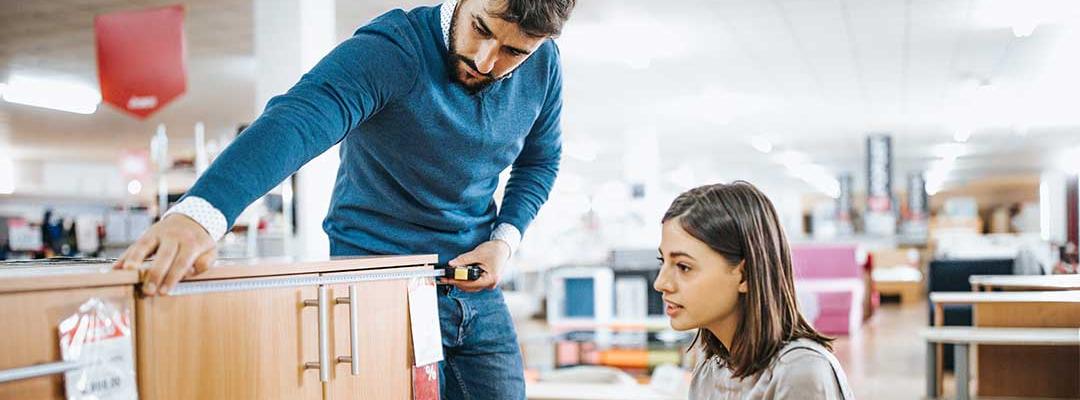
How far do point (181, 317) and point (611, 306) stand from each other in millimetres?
6663

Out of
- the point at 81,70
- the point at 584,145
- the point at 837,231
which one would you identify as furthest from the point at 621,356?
the point at 837,231

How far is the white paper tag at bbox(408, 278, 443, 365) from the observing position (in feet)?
5.15

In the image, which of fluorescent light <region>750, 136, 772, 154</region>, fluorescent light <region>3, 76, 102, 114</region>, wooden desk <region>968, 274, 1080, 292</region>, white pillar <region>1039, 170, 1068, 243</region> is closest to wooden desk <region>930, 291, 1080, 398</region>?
wooden desk <region>968, 274, 1080, 292</region>

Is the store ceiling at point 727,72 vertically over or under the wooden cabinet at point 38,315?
over

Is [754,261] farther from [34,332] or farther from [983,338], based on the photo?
[983,338]

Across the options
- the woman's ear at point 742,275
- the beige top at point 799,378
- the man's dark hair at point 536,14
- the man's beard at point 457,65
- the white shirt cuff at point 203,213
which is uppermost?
the man's dark hair at point 536,14

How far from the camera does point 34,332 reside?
961 mm

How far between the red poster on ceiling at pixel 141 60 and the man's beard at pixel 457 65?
521cm

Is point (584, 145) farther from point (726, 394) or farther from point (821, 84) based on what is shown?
point (726, 394)

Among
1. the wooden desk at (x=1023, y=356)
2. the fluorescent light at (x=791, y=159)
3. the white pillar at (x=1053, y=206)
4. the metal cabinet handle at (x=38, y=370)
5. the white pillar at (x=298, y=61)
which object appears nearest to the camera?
the metal cabinet handle at (x=38, y=370)

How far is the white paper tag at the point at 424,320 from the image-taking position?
5.15ft

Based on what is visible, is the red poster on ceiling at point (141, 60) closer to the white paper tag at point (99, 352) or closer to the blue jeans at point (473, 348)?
the blue jeans at point (473, 348)

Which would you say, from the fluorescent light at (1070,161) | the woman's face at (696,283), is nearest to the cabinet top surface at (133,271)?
the woman's face at (696,283)

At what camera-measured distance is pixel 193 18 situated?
24.2 ft
